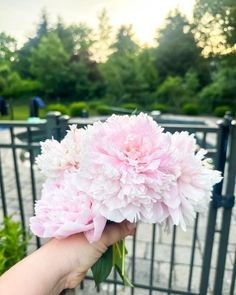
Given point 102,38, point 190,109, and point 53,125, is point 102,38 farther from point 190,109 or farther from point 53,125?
point 53,125

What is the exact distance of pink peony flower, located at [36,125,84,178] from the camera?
71 centimetres

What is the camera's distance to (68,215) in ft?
2.09

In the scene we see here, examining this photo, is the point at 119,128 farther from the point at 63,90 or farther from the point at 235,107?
the point at 63,90

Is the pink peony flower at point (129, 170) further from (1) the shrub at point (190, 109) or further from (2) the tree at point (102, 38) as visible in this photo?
(2) the tree at point (102, 38)

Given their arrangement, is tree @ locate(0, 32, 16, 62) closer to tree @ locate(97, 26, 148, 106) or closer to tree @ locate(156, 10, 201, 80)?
tree @ locate(97, 26, 148, 106)

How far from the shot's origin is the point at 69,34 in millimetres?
27062

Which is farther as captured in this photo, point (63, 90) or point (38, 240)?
point (63, 90)

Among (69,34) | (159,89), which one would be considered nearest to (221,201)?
(159,89)

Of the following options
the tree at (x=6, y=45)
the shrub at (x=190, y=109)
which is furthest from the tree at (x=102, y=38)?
the tree at (x=6, y=45)

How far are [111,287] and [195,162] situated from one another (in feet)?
5.88

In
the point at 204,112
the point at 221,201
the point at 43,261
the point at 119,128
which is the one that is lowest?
the point at 204,112

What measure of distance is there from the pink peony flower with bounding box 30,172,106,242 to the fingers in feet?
0.16

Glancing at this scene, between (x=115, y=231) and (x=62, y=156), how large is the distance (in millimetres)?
231

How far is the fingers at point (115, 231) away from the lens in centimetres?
70
